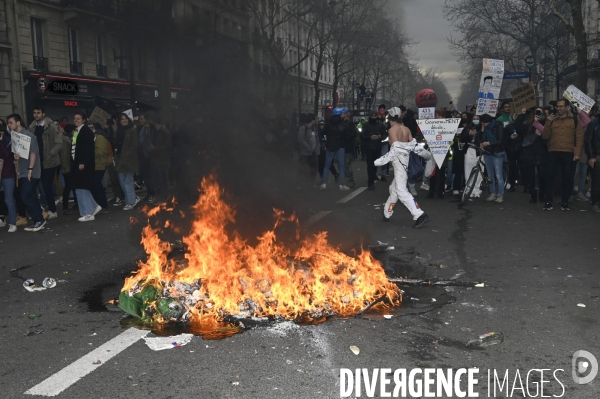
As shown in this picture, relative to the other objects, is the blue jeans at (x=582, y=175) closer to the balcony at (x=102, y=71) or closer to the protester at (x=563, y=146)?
the protester at (x=563, y=146)

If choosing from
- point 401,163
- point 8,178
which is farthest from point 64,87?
point 401,163

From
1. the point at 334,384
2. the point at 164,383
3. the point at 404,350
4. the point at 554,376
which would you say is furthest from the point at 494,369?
the point at 164,383

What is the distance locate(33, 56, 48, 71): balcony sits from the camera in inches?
865

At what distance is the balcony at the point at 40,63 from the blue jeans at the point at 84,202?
1496cm

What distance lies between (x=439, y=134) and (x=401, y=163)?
274 cm

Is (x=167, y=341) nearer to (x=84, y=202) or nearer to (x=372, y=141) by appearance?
(x=84, y=202)

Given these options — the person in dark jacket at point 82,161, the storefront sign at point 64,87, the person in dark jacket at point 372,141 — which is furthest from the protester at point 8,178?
the storefront sign at point 64,87

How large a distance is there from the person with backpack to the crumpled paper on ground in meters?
9.62

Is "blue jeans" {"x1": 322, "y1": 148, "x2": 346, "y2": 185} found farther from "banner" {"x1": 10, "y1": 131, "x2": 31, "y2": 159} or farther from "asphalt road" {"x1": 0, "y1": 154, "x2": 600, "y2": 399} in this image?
"banner" {"x1": 10, "y1": 131, "x2": 31, "y2": 159}

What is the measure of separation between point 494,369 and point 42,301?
3748 millimetres

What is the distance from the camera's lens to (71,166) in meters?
9.29

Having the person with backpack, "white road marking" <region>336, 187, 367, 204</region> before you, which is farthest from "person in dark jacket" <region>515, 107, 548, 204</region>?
the person with backpack

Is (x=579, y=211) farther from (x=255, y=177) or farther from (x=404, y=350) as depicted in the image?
(x=404, y=350)

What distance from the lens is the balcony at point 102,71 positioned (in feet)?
78.3
